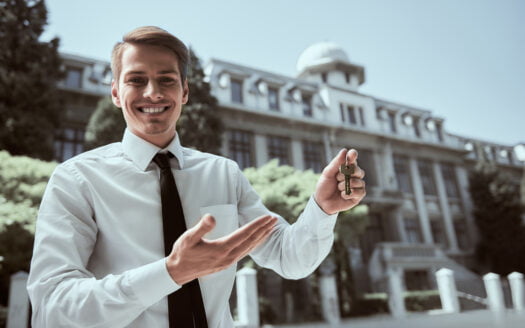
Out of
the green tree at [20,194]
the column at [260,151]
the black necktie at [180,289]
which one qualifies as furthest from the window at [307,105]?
the black necktie at [180,289]

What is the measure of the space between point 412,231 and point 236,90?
1360 cm

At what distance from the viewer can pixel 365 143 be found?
24.4 m

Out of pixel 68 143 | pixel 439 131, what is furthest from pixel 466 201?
pixel 68 143

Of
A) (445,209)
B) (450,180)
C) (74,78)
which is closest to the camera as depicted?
(74,78)

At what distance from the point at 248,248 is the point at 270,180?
13649 millimetres

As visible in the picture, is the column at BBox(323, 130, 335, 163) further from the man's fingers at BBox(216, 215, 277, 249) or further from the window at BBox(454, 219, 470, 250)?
the man's fingers at BBox(216, 215, 277, 249)

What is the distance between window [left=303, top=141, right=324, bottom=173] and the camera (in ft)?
73.0

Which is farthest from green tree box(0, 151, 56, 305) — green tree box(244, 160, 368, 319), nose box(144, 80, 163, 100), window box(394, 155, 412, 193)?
window box(394, 155, 412, 193)

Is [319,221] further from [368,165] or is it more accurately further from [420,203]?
[420,203]

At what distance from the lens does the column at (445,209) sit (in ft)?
82.6

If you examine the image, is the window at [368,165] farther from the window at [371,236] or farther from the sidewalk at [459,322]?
the sidewalk at [459,322]

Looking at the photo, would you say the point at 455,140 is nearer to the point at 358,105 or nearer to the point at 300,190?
the point at 358,105

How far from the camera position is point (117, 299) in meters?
A: 1.08

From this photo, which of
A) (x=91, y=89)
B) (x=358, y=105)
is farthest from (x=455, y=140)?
(x=91, y=89)
